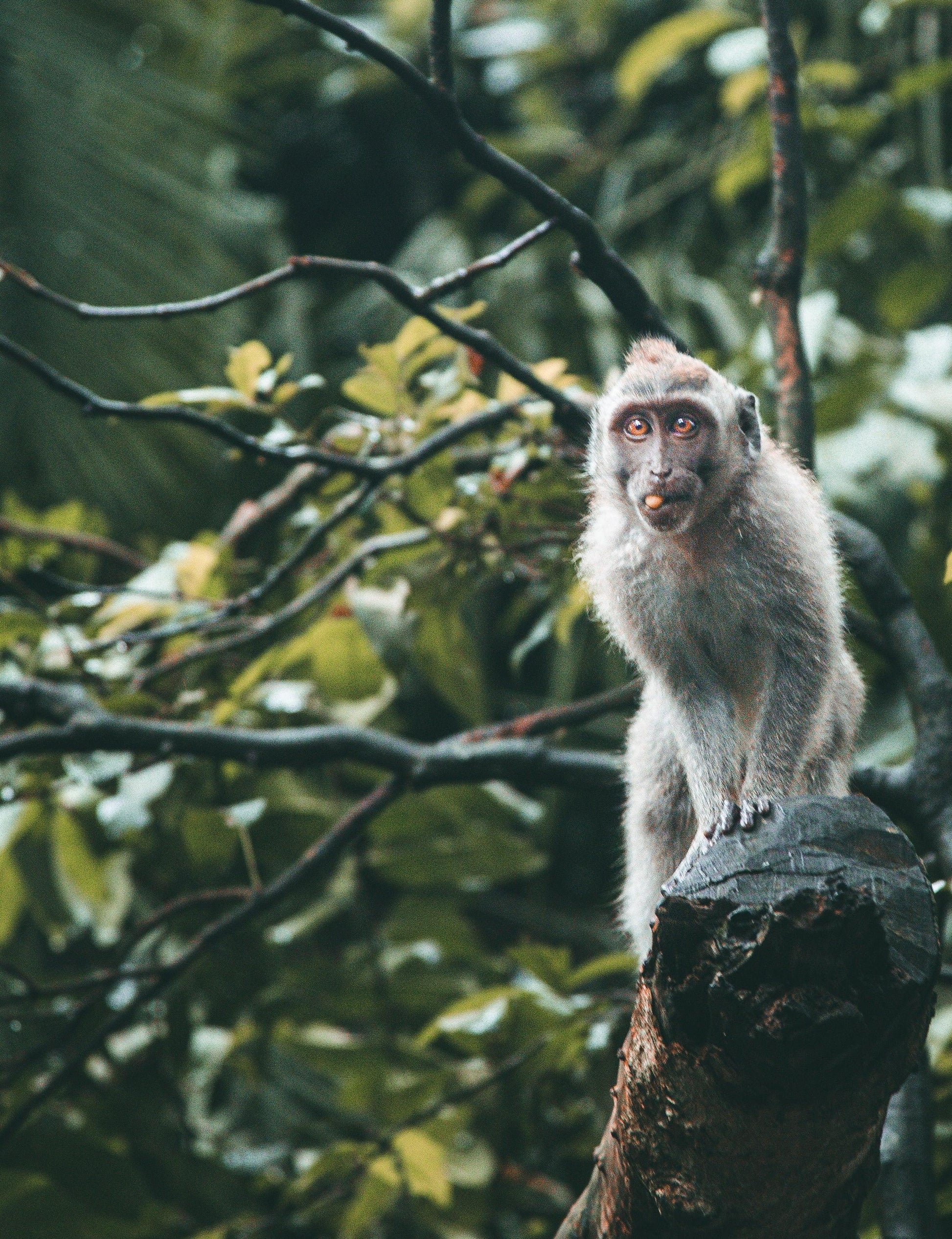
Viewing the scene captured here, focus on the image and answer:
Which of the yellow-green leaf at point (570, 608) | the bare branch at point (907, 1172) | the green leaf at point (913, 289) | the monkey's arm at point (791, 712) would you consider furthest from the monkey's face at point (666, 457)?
the green leaf at point (913, 289)

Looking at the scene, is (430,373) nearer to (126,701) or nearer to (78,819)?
(126,701)

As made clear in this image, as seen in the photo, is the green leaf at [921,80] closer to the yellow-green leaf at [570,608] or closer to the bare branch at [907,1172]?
the yellow-green leaf at [570,608]

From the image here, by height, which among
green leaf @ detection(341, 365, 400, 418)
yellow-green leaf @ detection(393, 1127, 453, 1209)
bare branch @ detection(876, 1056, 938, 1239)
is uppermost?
green leaf @ detection(341, 365, 400, 418)

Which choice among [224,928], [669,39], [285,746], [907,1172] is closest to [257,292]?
[285,746]

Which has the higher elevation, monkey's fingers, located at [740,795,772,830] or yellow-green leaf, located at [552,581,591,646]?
yellow-green leaf, located at [552,581,591,646]

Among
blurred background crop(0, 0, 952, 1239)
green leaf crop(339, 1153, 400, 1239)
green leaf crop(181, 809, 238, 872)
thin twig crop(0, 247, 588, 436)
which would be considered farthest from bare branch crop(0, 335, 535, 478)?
green leaf crop(339, 1153, 400, 1239)

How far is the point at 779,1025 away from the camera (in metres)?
1.74

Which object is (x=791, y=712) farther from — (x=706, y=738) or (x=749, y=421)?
(x=749, y=421)

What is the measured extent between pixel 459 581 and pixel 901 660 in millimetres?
1292

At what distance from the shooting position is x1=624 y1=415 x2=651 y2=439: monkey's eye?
3068 millimetres

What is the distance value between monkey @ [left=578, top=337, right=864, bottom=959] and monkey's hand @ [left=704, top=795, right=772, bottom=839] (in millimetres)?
39

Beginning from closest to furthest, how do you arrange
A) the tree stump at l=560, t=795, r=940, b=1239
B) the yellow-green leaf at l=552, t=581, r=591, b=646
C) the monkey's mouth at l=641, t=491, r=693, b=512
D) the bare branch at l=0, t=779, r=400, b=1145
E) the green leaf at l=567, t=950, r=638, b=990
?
the tree stump at l=560, t=795, r=940, b=1239 → the monkey's mouth at l=641, t=491, r=693, b=512 → the bare branch at l=0, t=779, r=400, b=1145 → the green leaf at l=567, t=950, r=638, b=990 → the yellow-green leaf at l=552, t=581, r=591, b=646

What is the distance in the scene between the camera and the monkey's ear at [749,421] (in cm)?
307

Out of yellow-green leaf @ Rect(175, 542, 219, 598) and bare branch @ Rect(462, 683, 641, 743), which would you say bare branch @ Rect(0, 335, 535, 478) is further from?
bare branch @ Rect(462, 683, 641, 743)
